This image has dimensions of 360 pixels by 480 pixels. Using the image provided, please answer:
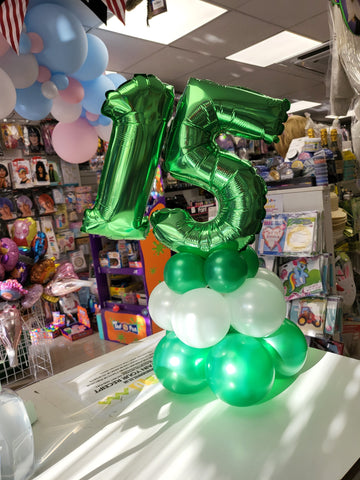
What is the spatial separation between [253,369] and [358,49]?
166 cm

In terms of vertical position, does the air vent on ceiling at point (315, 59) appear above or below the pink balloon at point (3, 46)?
above

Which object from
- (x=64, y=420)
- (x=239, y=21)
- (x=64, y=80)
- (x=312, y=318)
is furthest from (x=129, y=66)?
(x=64, y=420)

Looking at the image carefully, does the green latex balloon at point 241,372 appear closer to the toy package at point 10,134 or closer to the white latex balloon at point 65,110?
the white latex balloon at point 65,110

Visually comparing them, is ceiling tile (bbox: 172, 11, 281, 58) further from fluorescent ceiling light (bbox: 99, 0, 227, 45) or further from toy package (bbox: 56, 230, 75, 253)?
toy package (bbox: 56, 230, 75, 253)

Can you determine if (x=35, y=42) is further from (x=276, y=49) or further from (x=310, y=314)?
(x=276, y=49)

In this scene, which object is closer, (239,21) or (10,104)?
(10,104)

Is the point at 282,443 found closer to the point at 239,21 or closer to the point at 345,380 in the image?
the point at 345,380

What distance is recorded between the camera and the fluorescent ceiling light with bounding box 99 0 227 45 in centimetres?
303

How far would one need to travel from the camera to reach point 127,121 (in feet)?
3.26

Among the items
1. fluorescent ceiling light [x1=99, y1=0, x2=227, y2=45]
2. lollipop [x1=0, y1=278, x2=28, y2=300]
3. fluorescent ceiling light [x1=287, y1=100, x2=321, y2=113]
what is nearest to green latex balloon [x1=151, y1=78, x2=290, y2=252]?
lollipop [x1=0, y1=278, x2=28, y2=300]

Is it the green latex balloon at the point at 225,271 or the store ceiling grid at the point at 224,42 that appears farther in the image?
the store ceiling grid at the point at 224,42

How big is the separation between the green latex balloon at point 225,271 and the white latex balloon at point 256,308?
0.03 m

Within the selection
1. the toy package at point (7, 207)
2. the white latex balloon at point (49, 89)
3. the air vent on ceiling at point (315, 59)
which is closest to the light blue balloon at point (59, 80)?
the white latex balloon at point (49, 89)

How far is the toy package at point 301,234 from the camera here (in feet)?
6.65
